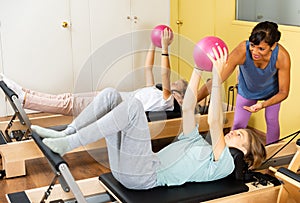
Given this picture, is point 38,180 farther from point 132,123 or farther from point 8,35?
point 8,35

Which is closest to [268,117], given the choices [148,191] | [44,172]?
[148,191]

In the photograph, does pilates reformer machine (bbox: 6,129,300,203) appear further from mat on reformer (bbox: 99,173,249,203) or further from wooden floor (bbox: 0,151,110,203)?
wooden floor (bbox: 0,151,110,203)

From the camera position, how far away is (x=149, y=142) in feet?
6.63

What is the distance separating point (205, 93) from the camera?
8.20 ft

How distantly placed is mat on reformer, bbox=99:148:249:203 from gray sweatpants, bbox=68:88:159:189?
0.15 ft

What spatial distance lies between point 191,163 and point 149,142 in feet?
0.83

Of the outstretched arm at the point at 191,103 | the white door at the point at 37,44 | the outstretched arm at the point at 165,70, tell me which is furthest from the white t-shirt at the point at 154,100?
the white door at the point at 37,44

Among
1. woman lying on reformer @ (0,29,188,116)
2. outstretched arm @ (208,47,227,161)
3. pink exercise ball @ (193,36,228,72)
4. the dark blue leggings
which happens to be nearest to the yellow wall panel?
the dark blue leggings

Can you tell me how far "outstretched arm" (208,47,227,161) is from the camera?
1.96 m

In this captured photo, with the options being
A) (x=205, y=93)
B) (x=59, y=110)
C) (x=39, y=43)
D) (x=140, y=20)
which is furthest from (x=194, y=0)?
(x=205, y=93)

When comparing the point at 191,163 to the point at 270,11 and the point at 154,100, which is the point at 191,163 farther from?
the point at 270,11

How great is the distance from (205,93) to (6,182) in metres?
1.32

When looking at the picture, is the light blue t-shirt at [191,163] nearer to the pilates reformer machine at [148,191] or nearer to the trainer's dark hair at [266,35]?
the pilates reformer machine at [148,191]

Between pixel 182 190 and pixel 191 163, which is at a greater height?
pixel 191 163
